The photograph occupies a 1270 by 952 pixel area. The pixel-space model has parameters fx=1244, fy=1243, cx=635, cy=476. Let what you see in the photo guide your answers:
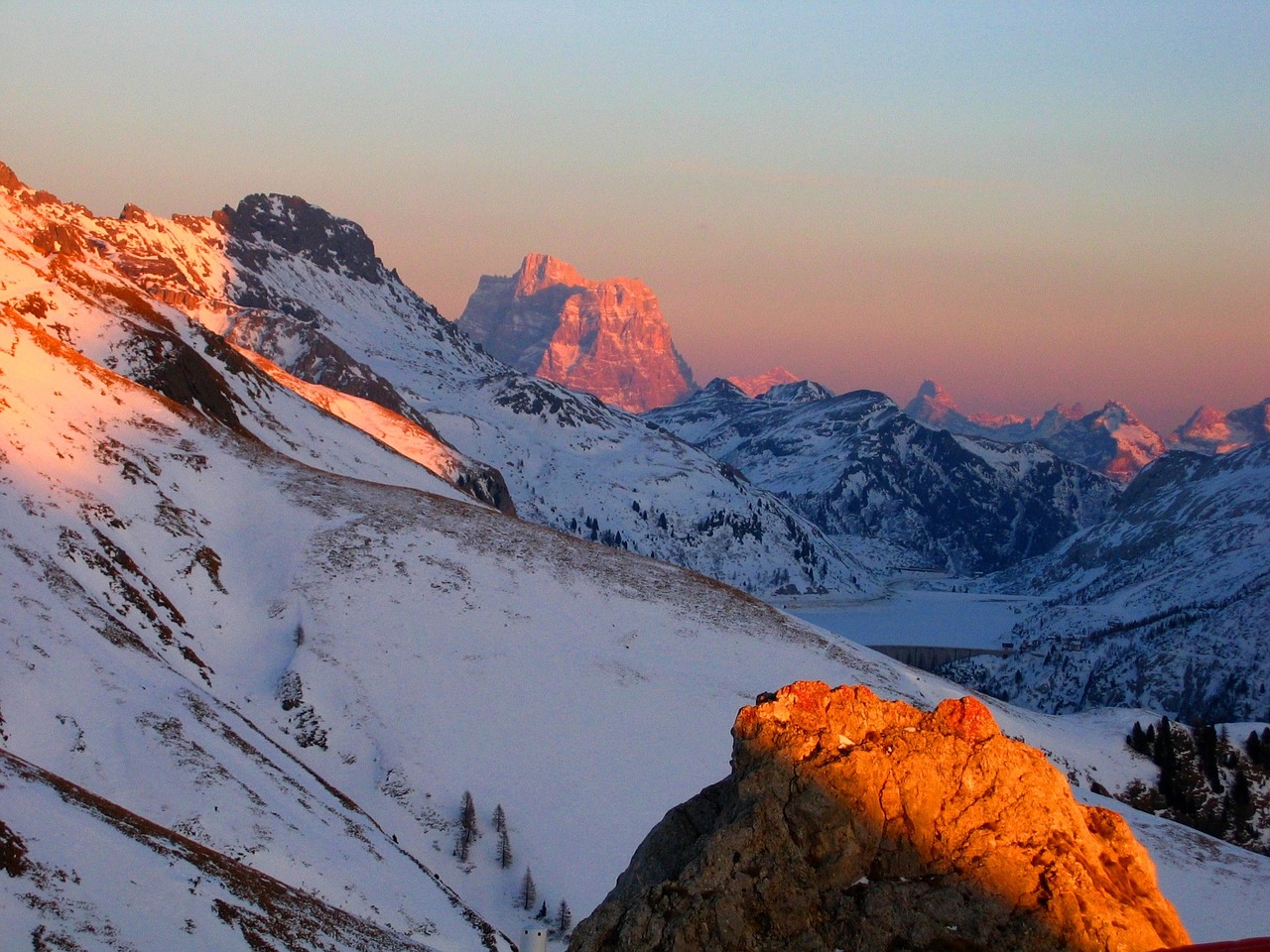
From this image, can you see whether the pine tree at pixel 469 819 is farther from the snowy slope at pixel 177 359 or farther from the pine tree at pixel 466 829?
the snowy slope at pixel 177 359

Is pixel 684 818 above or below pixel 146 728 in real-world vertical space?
above

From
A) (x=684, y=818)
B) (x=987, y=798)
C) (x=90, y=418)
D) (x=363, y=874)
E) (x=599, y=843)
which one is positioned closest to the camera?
(x=987, y=798)

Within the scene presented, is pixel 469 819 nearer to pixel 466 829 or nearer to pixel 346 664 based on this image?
pixel 466 829

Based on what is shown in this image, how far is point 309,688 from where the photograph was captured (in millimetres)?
58969

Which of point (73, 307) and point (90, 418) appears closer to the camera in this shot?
point (90, 418)

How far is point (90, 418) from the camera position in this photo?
73.9 meters

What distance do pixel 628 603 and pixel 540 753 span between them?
1996 centimetres

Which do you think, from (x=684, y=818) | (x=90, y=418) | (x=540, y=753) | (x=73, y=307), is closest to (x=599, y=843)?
(x=540, y=753)

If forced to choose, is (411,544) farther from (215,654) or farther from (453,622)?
(215,654)

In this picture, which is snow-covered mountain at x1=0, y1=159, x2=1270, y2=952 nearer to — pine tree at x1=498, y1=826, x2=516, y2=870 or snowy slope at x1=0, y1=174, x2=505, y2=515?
snowy slope at x1=0, y1=174, x2=505, y2=515

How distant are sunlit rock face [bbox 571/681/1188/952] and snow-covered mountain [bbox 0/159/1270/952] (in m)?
14.8

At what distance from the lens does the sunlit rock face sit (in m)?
15.4

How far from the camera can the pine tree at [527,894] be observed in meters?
48.0

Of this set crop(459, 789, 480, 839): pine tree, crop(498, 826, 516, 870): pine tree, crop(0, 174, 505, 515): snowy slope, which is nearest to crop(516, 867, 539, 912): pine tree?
crop(498, 826, 516, 870): pine tree
